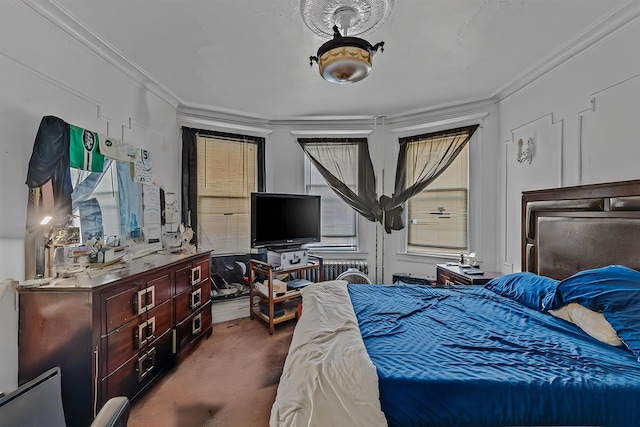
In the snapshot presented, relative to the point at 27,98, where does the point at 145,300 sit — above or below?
below

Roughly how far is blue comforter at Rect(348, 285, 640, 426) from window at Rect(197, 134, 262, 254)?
252 cm

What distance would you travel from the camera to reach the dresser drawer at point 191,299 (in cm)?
242

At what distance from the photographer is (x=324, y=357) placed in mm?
1219

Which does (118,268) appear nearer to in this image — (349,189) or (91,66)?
(91,66)

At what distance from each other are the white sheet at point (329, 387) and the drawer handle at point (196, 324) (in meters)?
1.72

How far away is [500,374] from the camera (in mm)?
1141

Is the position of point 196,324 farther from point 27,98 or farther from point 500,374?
point 500,374

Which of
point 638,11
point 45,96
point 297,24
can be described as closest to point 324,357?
point 297,24

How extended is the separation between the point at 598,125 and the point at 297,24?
2.31 m

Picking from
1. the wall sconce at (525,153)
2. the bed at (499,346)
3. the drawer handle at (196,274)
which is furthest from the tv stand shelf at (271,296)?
the wall sconce at (525,153)

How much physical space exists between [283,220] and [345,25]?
2280mm

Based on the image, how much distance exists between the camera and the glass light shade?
5.32 ft

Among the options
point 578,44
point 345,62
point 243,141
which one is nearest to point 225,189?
point 243,141

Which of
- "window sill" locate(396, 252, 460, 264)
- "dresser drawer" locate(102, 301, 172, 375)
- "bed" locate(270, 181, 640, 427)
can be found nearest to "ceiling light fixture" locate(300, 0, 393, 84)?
"bed" locate(270, 181, 640, 427)
